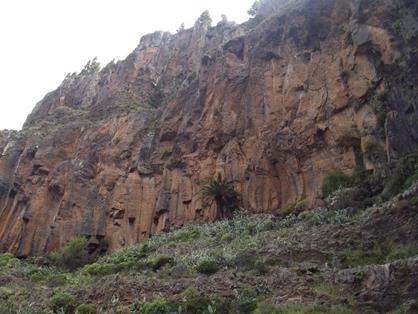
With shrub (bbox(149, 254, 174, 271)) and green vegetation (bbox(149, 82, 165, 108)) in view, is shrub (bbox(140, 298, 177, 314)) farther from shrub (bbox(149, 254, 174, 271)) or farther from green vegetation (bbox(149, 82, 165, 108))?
green vegetation (bbox(149, 82, 165, 108))

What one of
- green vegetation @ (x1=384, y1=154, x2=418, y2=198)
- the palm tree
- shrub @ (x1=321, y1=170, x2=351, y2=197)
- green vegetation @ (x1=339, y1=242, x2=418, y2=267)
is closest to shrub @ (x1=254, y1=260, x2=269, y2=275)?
green vegetation @ (x1=339, y1=242, x2=418, y2=267)

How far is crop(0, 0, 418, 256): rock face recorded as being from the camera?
110ft

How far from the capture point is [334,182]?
108 feet

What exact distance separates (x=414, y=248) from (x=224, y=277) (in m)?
7.53

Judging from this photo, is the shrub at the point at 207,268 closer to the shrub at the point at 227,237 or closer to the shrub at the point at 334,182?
the shrub at the point at 227,237

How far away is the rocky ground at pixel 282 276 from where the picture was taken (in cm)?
1684

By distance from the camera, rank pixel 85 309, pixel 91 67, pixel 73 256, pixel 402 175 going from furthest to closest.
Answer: pixel 91 67 → pixel 73 256 → pixel 402 175 → pixel 85 309

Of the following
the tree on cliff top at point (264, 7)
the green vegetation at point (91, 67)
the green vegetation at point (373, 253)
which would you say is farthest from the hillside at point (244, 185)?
the green vegetation at point (91, 67)

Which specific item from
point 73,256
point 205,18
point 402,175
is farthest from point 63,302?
point 205,18

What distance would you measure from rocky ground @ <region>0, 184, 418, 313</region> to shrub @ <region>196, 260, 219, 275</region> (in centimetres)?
5

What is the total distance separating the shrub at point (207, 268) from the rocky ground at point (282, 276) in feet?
0.15

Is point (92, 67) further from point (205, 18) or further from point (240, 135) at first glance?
point (240, 135)

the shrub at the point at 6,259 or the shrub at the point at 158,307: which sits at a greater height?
the shrub at the point at 6,259

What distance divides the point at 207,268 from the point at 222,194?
1685 cm
